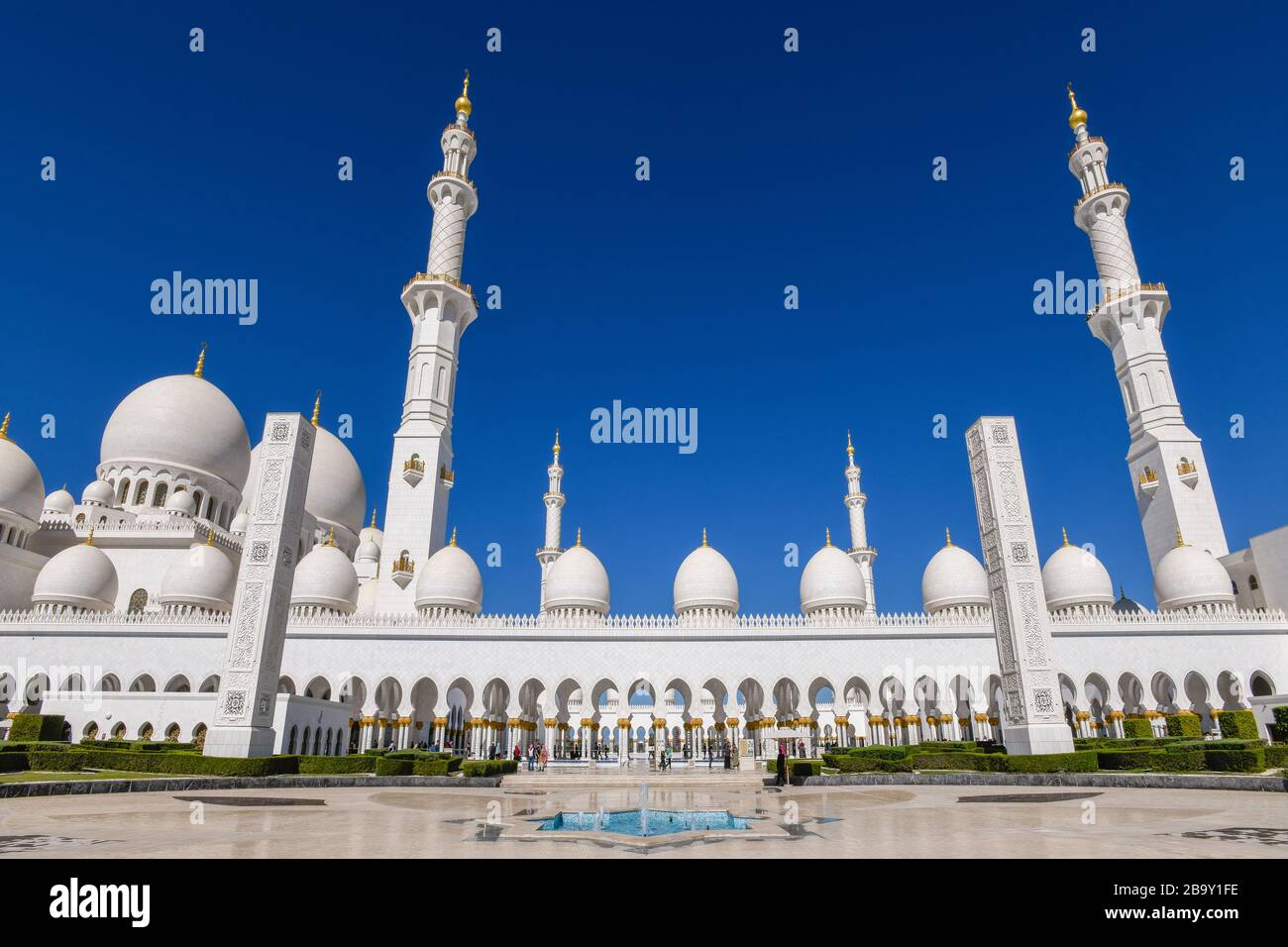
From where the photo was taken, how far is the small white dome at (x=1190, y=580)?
3262 centimetres

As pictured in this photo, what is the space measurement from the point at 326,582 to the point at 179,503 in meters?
10.00

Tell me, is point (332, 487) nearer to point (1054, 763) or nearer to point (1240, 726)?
point (1054, 763)

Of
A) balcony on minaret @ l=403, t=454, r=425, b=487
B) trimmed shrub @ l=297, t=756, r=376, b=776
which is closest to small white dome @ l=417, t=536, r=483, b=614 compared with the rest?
balcony on minaret @ l=403, t=454, r=425, b=487

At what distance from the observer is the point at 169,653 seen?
3058 centimetres

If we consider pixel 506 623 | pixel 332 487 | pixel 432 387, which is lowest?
pixel 506 623

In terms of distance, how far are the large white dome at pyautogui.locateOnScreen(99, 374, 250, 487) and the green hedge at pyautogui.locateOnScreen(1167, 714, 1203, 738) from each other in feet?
145

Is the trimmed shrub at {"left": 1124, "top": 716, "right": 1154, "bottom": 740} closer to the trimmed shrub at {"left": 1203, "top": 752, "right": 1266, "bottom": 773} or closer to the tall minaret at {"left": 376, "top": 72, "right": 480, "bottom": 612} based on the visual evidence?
the trimmed shrub at {"left": 1203, "top": 752, "right": 1266, "bottom": 773}

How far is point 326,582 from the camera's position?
33031 millimetres

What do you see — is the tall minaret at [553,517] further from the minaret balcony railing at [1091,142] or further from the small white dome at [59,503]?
the minaret balcony railing at [1091,142]

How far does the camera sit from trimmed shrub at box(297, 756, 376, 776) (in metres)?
19.0

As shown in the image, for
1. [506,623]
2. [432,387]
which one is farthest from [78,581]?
[506,623]

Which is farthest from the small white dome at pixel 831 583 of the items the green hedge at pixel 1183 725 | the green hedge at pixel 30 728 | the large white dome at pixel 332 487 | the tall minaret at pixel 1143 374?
the green hedge at pixel 30 728
